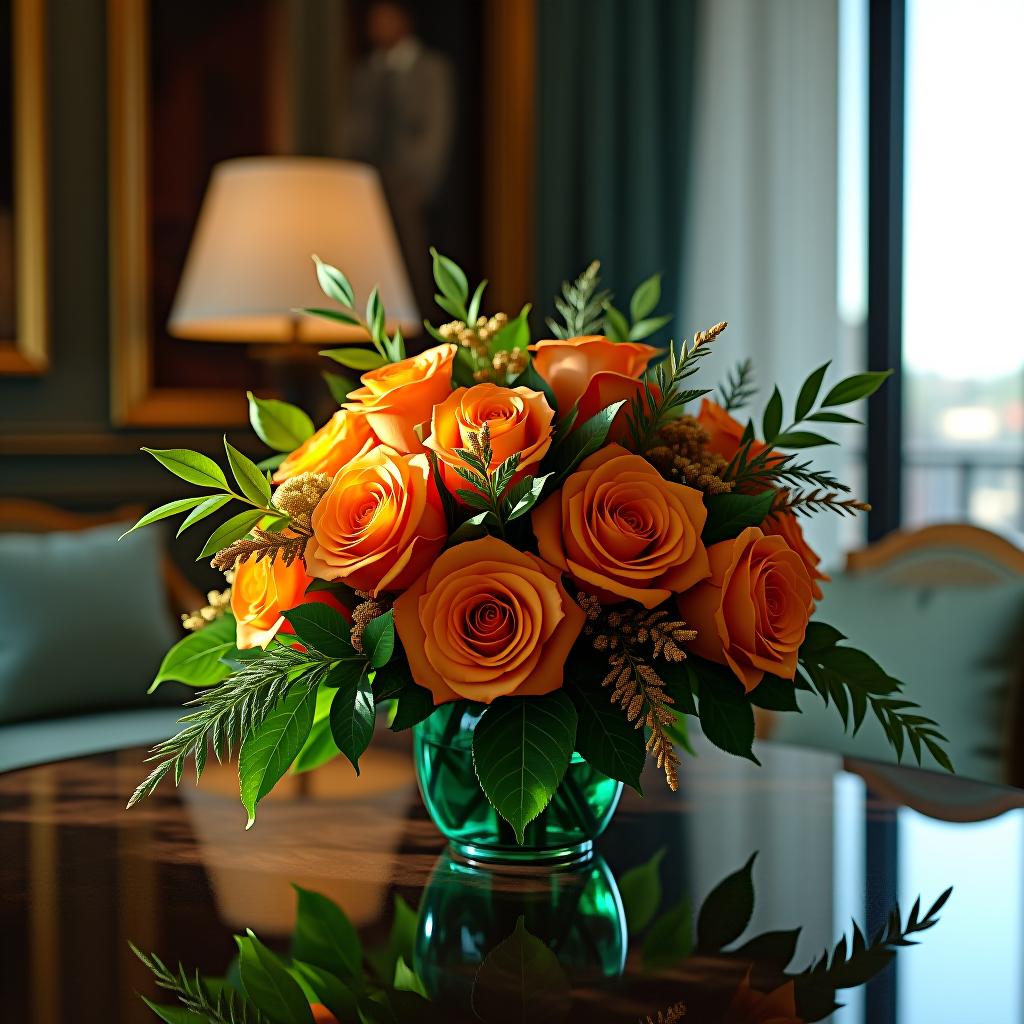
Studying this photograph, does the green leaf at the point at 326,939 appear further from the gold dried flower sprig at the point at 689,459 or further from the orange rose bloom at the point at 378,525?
the gold dried flower sprig at the point at 689,459

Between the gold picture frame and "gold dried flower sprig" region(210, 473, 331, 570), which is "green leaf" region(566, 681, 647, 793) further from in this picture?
the gold picture frame

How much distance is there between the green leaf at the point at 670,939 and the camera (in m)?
0.86

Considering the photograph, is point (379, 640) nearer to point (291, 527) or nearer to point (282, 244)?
point (291, 527)

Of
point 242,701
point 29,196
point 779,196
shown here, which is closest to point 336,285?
point 242,701

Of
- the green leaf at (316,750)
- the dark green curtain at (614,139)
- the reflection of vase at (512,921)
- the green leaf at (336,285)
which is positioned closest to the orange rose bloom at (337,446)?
the green leaf at (336,285)

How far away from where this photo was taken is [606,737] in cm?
89

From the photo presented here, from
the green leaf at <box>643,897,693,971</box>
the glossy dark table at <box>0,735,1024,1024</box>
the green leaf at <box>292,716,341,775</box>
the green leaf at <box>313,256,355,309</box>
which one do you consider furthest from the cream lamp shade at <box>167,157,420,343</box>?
the green leaf at <box>643,897,693,971</box>

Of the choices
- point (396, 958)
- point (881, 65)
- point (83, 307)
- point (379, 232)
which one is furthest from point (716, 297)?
point (396, 958)

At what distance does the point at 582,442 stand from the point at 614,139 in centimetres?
275

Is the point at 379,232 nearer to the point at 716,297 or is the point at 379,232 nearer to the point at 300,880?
the point at 716,297

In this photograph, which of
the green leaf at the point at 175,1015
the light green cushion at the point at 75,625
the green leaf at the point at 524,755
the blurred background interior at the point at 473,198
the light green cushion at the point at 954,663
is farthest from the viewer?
the blurred background interior at the point at 473,198

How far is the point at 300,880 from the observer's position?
1.03m

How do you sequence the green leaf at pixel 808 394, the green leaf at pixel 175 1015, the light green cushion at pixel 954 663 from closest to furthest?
1. the green leaf at pixel 175 1015
2. the green leaf at pixel 808 394
3. the light green cushion at pixel 954 663

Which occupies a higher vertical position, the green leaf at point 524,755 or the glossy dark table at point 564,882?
the green leaf at point 524,755
